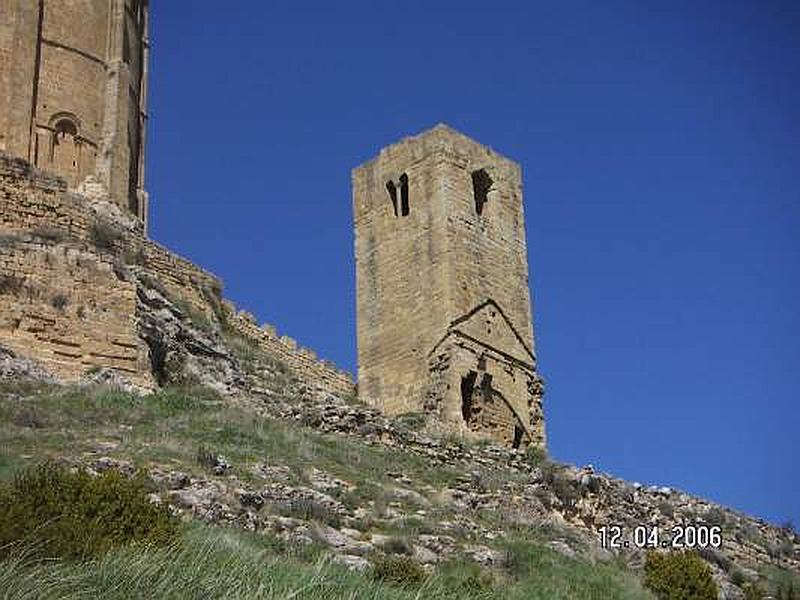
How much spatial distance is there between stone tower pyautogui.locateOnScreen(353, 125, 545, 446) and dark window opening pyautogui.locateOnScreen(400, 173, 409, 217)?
0.07 ft

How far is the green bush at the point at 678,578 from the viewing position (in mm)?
16109

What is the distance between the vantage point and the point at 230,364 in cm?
2352

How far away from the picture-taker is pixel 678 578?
16.4m

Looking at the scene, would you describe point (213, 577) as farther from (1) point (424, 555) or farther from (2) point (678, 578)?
(2) point (678, 578)

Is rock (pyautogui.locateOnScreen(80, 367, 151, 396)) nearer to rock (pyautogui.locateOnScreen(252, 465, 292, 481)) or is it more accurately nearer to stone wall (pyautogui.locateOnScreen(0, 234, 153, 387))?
stone wall (pyautogui.locateOnScreen(0, 234, 153, 387))

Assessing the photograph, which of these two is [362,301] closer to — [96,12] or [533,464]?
[533,464]

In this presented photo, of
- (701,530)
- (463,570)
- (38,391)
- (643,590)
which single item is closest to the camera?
(463,570)

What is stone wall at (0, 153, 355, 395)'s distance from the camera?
66.0ft

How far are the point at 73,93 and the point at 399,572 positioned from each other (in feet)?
69.6

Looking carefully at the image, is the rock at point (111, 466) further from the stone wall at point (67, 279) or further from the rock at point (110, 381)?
the stone wall at point (67, 279)

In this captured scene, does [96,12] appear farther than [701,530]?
Yes

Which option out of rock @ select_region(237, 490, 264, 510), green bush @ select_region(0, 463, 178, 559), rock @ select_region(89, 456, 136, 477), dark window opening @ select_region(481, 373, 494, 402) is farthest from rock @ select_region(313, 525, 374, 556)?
dark window opening @ select_region(481, 373, 494, 402)

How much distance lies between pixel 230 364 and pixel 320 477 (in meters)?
7.04

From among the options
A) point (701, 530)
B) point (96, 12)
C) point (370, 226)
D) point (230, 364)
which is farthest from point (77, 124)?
point (701, 530)
